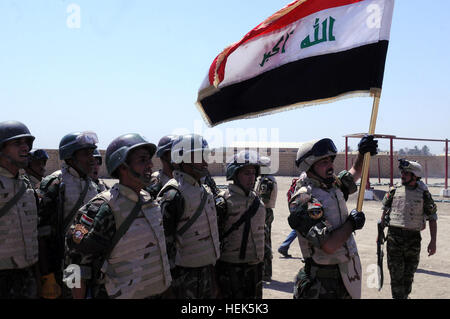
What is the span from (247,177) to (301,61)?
1.37 m

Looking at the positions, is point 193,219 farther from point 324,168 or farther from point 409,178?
point 409,178

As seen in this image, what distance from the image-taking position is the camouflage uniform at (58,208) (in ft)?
13.4

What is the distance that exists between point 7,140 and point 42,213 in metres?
0.81

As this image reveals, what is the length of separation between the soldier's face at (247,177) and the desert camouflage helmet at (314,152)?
2.95 feet

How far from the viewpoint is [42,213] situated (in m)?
4.08

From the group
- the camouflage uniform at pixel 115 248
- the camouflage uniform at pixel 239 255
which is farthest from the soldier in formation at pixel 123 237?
the camouflage uniform at pixel 239 255

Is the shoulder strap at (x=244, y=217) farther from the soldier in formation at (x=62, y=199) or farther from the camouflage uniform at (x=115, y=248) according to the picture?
the soldier in formation at (x=62, y=199)

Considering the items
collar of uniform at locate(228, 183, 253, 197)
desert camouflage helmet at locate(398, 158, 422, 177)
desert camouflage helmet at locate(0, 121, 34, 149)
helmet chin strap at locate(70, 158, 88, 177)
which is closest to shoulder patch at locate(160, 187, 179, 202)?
collar of uniform at locate(228, 183, 253, 197)

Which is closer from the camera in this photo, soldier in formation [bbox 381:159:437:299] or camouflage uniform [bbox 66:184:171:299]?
camouflage uniform [bbox 66:184:171:299]

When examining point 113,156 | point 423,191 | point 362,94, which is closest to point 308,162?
Result: point 362,94

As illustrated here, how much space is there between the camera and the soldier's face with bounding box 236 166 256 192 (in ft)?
14.8

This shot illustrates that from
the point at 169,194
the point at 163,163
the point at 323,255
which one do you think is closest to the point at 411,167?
the point at 323,255

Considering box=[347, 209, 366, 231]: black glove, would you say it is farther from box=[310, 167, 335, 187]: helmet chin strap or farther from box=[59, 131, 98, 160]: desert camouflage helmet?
box=[59, 131, 98, 160]: desert camouflage helmet
